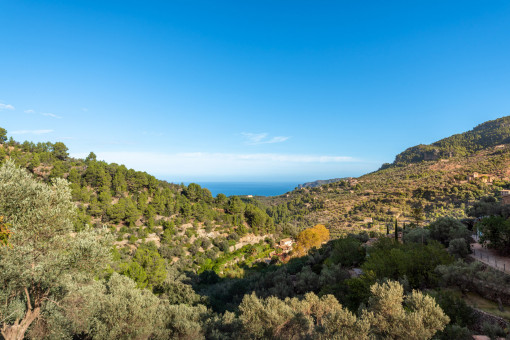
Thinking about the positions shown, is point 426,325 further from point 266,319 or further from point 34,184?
point 34,184

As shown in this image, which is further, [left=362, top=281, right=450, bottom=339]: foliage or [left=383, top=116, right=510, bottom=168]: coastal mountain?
[left=383, top=116, right=510, bottom=168]: coastal mountain

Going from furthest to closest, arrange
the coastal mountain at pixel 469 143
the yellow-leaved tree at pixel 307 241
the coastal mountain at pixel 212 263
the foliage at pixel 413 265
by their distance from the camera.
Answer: the coastal mountain at pixel 469 143, the yellow-leaved tree at pixel 307 241, the foliage at pixel 413 265, the coastal mountain at pixel 212 263

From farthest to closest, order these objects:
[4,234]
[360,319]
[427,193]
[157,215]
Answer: [427,193] → [157,215] → [360,319] → [4,234]

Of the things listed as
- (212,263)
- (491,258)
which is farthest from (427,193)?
(212,263)

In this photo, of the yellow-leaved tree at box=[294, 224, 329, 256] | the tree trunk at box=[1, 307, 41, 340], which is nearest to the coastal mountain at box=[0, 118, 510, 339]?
the tree trunk at box=[1, 307, 41, 340]

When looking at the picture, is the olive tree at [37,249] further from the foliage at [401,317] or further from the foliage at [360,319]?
the foliage at [401,317]

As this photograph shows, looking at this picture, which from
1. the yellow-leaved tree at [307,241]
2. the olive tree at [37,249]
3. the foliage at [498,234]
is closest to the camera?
the olive tree at [37,249]

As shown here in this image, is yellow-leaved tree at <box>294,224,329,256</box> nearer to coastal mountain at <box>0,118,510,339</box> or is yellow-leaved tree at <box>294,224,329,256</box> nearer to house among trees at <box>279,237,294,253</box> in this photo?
coastal mountain at <box>0,118,510,339</box>

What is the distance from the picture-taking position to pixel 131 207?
34.2m

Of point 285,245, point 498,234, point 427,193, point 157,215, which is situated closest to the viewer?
point 498,234

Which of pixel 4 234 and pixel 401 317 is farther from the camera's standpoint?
pixel 401 317

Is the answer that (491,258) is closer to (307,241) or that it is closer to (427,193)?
(307,241)

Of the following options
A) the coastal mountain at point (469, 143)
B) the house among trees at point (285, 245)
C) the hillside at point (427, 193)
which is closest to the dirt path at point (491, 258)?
the hillside at point (427, 193)

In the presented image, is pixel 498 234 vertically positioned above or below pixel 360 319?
above
